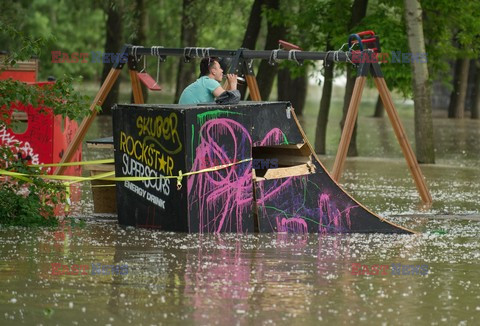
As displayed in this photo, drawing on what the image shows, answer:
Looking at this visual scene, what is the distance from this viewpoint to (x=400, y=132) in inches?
562

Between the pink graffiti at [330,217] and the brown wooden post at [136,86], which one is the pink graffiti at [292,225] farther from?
the brown wooden post at [136,86]

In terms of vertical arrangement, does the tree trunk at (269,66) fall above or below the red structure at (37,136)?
above

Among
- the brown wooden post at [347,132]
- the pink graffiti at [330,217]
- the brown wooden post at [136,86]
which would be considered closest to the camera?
the pink graffiti at [330,217]

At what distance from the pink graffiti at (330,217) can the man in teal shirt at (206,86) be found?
65.5 inches

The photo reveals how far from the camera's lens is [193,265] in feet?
31.4

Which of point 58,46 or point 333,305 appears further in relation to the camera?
point 58,46

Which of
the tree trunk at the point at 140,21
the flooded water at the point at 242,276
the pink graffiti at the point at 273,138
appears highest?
the tree trunk at the point at 140,21

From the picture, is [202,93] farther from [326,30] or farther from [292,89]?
[292,89]

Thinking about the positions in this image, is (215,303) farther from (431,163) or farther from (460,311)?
(431,163)

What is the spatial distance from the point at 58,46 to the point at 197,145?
5502 cm

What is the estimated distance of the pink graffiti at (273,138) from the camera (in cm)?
1143

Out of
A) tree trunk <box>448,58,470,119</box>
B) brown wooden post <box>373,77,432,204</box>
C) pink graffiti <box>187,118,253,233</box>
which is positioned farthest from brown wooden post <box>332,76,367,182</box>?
tree trunk <box>448,58,470,119</box>

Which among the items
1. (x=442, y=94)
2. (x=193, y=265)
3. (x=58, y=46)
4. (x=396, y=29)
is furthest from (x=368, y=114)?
(x=193, y=265)

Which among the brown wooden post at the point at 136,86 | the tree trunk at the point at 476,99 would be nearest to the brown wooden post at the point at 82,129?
A: the brown wooden post at the point at 136,86
